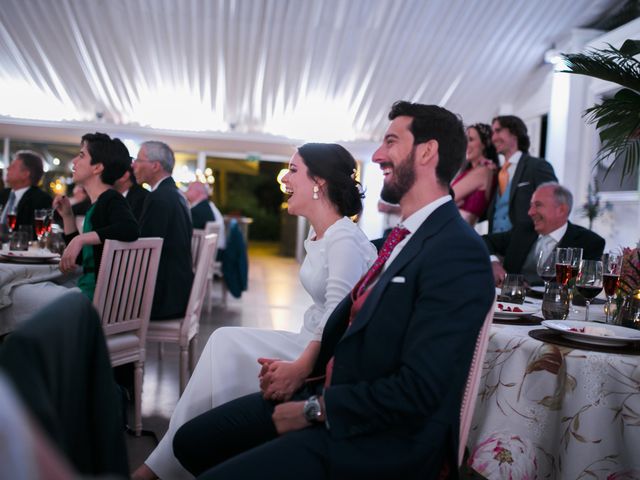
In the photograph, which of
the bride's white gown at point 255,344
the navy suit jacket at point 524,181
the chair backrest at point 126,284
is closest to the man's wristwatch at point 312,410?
the bride's white gown at point 255,344

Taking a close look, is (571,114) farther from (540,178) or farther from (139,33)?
(139,33)

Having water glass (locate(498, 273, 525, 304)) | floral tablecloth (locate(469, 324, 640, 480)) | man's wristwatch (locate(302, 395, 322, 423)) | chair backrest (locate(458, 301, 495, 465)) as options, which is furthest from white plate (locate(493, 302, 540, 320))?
man's wristwatch (locate(302, 395, 322, 423))

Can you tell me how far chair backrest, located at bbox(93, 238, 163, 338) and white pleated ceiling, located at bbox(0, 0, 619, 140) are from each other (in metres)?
6.58

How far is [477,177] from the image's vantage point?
386cm

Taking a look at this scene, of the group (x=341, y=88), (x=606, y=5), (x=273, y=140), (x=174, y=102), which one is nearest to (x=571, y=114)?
(x=606, y=5)

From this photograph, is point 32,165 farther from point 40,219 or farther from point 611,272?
point 611,272

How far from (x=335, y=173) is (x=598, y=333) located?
946 mm

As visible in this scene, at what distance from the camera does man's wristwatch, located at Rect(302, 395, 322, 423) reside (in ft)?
4.40

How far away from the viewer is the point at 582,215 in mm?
7395

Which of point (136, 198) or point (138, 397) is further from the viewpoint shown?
point (136, 198)

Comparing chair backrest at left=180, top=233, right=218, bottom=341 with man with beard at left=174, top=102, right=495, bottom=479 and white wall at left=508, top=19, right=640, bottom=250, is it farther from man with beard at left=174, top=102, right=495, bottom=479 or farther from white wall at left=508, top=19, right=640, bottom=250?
white wall at left=508, top=19, right=640, bottom=250

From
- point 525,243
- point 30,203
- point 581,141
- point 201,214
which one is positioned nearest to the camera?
point 525,243

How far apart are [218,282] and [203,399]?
767cm

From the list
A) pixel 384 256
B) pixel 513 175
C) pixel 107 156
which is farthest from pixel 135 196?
pixel 384 256
